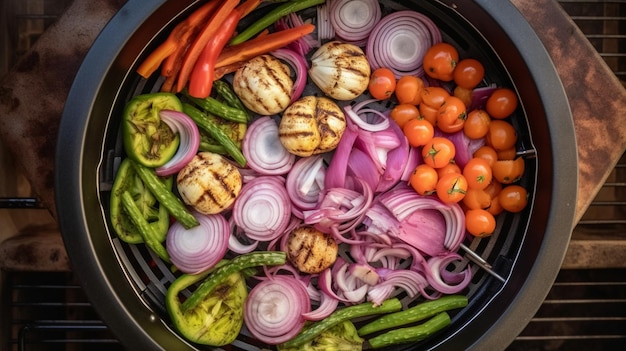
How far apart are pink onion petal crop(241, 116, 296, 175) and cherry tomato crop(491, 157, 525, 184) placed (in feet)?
2.84

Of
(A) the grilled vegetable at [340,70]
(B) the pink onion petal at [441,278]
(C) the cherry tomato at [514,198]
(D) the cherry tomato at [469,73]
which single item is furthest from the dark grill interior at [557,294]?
(A) the grilled vegetable at [340,70]

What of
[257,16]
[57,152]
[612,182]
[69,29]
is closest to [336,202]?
[257,16]

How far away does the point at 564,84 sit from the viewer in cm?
254

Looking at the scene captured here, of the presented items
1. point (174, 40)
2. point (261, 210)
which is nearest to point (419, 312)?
point (261, 210)

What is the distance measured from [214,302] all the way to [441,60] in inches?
53.1

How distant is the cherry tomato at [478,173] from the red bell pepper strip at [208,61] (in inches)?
42.9

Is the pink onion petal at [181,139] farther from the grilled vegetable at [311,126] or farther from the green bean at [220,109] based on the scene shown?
the grilled vegetable at [311,126]

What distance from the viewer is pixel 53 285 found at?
3.10 meters

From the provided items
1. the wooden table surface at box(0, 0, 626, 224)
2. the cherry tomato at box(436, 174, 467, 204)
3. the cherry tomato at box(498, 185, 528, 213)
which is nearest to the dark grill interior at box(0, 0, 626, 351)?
the wooden table surface at box(0, 0, 626, 224)

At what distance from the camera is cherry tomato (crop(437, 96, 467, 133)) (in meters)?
2.39

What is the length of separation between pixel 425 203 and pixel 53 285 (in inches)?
77.6

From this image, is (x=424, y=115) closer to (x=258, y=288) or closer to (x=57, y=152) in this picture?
(x=258, y=288)

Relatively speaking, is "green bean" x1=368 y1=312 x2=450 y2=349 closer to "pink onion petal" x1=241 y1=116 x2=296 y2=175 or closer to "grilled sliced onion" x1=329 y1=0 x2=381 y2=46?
"pink onion petal" x1=241 y1=116 x2=296 y2=175

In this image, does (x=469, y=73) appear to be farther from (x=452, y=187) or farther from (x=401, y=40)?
(x=452, y=187)
